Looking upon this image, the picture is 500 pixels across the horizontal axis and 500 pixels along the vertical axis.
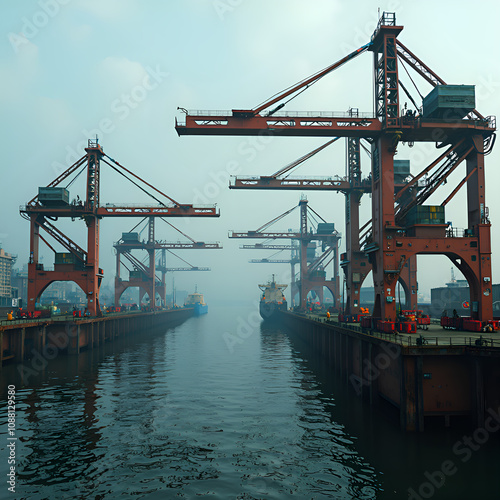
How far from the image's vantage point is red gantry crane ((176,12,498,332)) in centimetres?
3272

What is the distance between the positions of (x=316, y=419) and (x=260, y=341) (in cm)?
4220

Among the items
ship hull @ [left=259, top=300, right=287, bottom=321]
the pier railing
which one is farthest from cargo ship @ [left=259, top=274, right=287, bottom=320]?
the pier railing

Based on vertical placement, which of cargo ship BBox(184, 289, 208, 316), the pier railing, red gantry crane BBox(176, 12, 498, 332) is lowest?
cargo ship BBox(184, 289, 208, 316)

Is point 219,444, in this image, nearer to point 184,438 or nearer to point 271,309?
point 184,438

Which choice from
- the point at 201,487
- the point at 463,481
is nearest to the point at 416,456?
the point at 463,481

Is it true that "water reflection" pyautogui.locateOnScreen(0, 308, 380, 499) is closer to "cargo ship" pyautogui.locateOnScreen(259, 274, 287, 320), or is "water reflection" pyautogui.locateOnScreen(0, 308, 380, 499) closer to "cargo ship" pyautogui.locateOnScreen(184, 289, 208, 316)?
"cargo ship" pyautogui.locateOnScreen(259, 274, 287, 320)

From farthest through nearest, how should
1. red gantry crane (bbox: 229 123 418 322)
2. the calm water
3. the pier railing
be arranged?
red gantry crane (bbox: 229 123 418 322)
the pier railing
the calm water

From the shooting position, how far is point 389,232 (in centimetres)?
3353

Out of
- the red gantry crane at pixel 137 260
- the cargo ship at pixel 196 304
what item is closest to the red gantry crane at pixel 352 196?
the red gantry crane at pixel 137 260

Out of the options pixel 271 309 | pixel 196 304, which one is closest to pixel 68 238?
pixel 271 309

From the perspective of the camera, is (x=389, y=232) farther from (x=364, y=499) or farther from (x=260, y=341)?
(x=260, y=341)

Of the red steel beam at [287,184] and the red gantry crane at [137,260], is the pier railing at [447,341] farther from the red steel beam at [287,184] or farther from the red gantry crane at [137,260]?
the red gantry crane at [137,260]

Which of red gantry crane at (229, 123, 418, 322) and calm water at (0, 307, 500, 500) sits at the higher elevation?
red gantry crane at (229, 123, 418, 322)

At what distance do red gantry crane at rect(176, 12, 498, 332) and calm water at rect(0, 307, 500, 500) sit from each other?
35.4 feet
